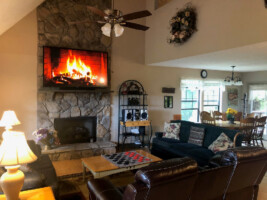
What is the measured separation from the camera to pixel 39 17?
15.3 ft

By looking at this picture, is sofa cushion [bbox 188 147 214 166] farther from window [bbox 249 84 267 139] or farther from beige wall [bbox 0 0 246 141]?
window [bbox 249 84 267 139]

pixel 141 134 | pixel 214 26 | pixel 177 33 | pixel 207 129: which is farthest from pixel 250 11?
pixel 141 134

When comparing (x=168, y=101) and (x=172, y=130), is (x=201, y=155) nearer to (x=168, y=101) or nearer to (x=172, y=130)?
(x=172, y=130)

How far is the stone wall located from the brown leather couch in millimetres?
3133

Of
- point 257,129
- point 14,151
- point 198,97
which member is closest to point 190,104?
point 198,97

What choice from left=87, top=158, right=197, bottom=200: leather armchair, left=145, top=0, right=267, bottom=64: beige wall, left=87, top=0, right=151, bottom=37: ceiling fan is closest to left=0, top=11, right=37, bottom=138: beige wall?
left=87, top=0, right=151, bottom=37: ceiling fan

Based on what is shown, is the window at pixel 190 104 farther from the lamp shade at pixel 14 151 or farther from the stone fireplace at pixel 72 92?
the lamp shade at pixel 14 151

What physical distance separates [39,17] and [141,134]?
3630 millimetres

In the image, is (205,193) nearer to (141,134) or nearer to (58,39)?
(141,134)

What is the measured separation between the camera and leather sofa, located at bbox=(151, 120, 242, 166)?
3748 millimetres

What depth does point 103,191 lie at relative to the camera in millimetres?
1980

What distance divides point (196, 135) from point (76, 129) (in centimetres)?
275

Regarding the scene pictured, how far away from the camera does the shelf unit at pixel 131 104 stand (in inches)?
216

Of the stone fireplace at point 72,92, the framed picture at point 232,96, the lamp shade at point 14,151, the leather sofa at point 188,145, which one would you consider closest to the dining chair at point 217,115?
the framed picture at point 232,96
